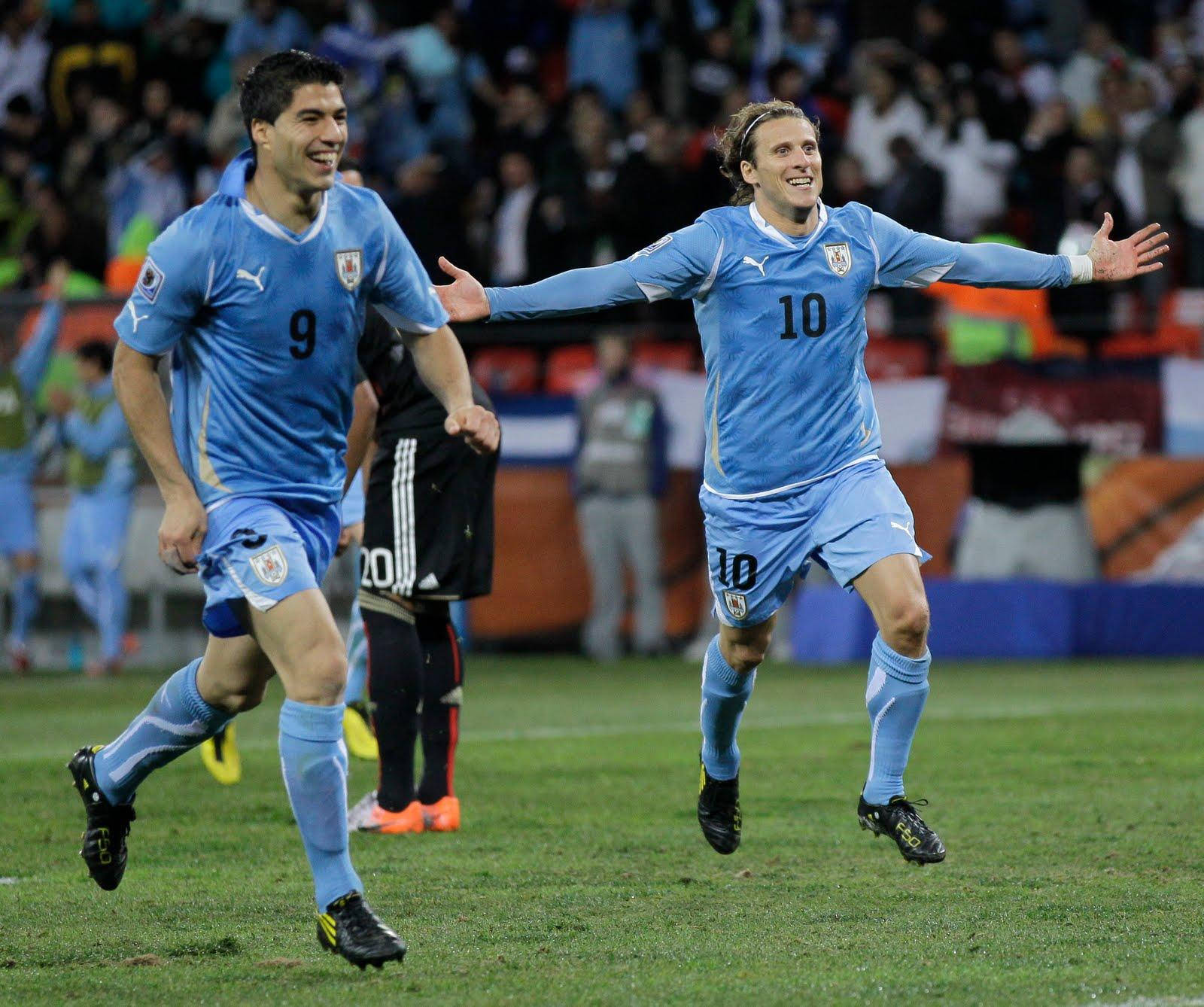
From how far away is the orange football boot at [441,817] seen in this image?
736 cm

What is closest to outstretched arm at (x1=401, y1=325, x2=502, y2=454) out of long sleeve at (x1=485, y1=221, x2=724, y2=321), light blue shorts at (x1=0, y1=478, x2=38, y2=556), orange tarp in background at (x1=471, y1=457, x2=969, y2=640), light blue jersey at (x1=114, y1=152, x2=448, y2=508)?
light blue jersey at (x1=114, y1=152, x2=448, y2=508)

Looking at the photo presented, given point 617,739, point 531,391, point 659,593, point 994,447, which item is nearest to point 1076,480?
point 994,447

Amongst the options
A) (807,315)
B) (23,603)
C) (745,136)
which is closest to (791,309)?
(807,315)

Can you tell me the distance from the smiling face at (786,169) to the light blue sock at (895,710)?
55.8 inches

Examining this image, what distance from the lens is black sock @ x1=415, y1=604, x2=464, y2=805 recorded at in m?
7.46

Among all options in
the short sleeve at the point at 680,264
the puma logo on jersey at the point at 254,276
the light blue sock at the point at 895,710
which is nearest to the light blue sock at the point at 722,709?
the light blue sock at the point at 895,710

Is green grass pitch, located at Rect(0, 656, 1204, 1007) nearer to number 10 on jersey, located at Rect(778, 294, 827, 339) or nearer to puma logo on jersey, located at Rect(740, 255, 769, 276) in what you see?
number 10 on jersey, located at Rect(778, 294, 827, 339)

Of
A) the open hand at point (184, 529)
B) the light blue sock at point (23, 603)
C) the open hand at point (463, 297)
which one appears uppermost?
the open hand at point (463, 297)

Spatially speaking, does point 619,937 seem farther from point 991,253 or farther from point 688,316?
point 688,316

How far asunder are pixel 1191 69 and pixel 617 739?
31.2 feet

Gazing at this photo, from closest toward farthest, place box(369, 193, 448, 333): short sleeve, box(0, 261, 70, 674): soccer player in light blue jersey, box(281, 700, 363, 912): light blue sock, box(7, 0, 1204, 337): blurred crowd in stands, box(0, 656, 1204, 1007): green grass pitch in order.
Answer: box(0, 656, 1204, 1007): green grass pitch
box(281, 700, 363, 912): light blue sock
box(369, 193, 448, 333): short sleeve
box(0, 261, 70, 674): soccer player in light blue jersey
box(7, 0, 1204, 337): blurred crowd in stands

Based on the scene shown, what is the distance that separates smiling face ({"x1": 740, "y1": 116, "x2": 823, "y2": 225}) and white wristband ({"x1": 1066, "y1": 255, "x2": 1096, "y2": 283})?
33.9 inches

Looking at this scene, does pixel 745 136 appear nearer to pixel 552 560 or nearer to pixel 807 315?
pixel 807 315

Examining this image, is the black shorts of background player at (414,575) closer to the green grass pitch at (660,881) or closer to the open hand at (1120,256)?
the green grass pitch at (660,881)
